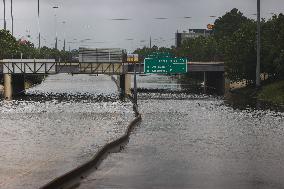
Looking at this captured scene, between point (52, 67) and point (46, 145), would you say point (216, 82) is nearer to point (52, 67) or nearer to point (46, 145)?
point (52, 67)

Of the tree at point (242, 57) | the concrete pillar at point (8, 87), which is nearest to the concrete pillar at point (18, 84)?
the concrete pillar at point (8, 87)

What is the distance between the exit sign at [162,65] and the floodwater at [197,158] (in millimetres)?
41238

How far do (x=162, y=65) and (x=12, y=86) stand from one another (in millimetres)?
28793

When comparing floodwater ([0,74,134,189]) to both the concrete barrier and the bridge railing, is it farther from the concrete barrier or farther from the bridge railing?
the bridge railing

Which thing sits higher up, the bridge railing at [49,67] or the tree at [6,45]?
the tree at [6,45]

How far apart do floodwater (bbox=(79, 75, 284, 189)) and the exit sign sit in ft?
135

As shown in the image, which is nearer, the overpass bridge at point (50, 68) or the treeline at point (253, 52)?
the treeline at point (253, 52)

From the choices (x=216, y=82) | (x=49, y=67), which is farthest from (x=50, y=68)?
(x=216, y=82)

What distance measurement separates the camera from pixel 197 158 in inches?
997

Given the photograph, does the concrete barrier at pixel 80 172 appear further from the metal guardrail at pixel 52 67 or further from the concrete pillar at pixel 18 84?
the concrete pillar at pixel 18 84

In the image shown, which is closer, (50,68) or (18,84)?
(50,68)

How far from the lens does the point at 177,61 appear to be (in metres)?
86.6

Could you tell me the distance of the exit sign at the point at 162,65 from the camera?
85.4m

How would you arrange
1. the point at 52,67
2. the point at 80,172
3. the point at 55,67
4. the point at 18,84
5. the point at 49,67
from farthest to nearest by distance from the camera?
the point at 18,84 < the point at 55,67 < the point at 52,67 < the point at 49,67 < the point at 80,172
